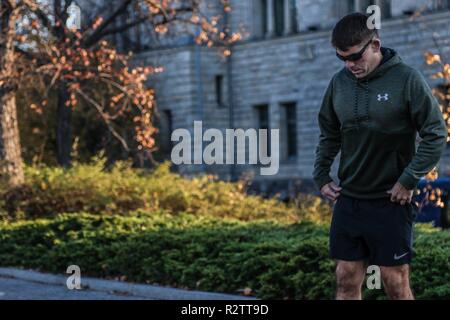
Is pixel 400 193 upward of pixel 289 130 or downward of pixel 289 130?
downward

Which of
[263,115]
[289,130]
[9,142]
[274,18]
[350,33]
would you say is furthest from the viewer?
[263,115]

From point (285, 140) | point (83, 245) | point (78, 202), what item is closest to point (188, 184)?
point (78, 202)

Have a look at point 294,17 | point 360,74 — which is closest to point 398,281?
point 360,74

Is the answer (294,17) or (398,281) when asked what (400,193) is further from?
(294,17)

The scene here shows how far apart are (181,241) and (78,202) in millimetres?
5712

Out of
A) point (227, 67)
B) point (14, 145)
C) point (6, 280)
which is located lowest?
point (6, 280)

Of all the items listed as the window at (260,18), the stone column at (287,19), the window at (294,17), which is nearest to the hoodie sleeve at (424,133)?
the window at (294,17)

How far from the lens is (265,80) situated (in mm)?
45781

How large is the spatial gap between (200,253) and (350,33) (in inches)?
280

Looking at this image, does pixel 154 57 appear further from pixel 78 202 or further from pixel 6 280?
pixel 6 280

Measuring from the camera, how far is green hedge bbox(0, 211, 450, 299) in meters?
11.8

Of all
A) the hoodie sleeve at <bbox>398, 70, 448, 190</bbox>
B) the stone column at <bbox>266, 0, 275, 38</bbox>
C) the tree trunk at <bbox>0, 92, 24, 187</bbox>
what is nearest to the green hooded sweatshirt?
the hoodie sleeve at <bbox>398, 70, 448, 190</bbox>

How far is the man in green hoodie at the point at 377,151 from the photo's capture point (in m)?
7.28
